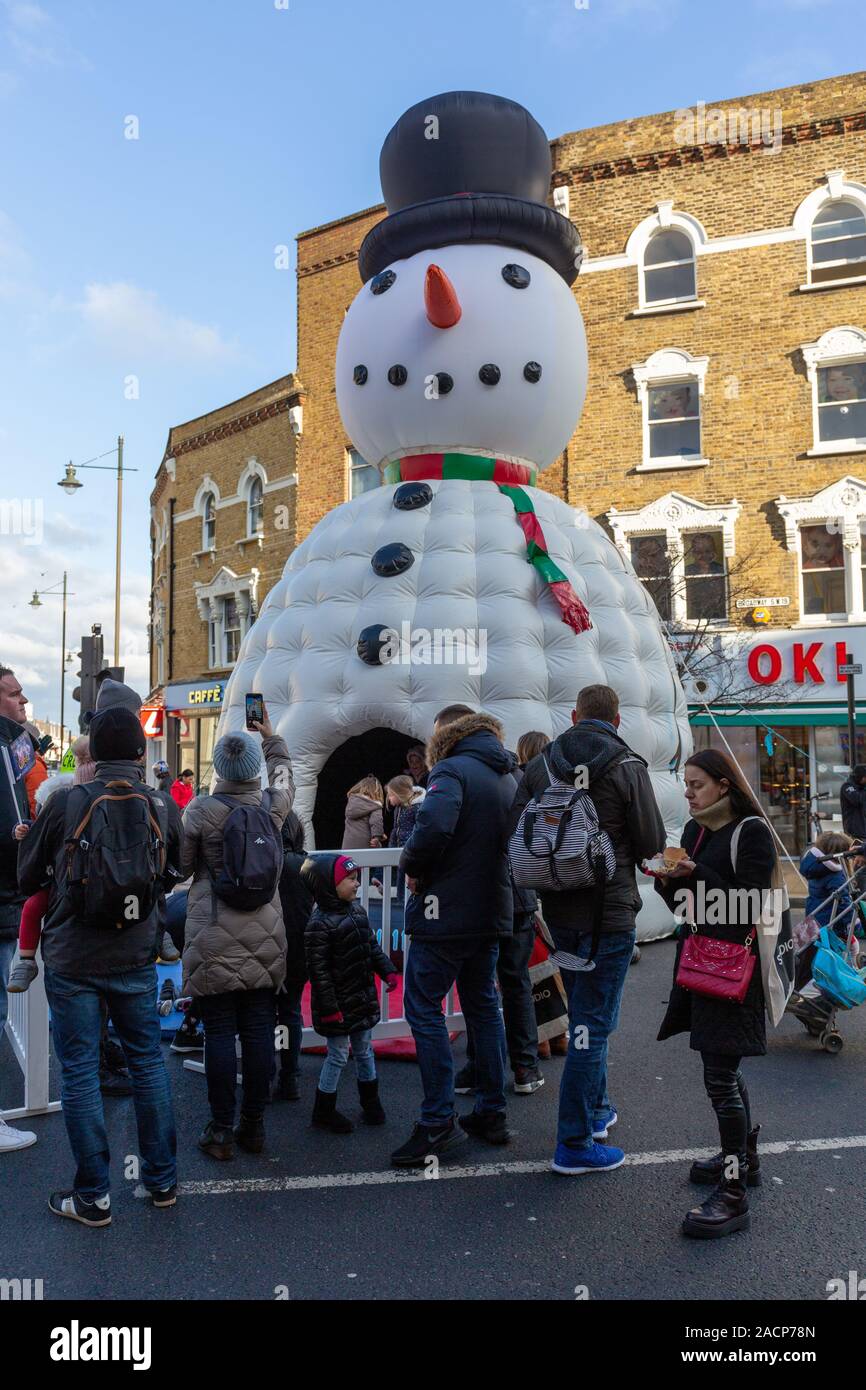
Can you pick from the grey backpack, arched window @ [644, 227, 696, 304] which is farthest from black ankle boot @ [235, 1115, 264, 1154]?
arched window @ [644, 227, 696, 304]

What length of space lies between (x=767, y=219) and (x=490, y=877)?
15740 mm

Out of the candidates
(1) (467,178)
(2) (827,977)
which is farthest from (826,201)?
(2) (827,977)

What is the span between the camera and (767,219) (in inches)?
642

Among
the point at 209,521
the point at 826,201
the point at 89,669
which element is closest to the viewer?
the point at 89,669

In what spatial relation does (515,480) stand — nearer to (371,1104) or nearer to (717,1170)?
(371,1104)

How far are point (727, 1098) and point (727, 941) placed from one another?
1.73 ft

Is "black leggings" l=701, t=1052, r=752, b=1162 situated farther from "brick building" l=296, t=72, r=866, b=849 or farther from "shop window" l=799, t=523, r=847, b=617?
"shop window" l=799, t=523, r=847, b=617

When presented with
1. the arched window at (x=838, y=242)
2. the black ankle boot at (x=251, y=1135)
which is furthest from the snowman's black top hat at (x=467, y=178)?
the arched window at (x=838, y=242)

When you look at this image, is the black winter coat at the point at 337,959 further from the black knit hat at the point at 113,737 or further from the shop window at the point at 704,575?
the shop window at the point at 704,575

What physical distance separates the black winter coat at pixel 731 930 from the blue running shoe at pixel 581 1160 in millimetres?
692

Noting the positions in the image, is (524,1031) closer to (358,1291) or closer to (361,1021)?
(361,1021)

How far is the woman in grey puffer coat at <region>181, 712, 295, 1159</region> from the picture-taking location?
3914 millimetres

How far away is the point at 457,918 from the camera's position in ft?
13.0

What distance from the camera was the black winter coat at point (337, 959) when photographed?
169 inches
